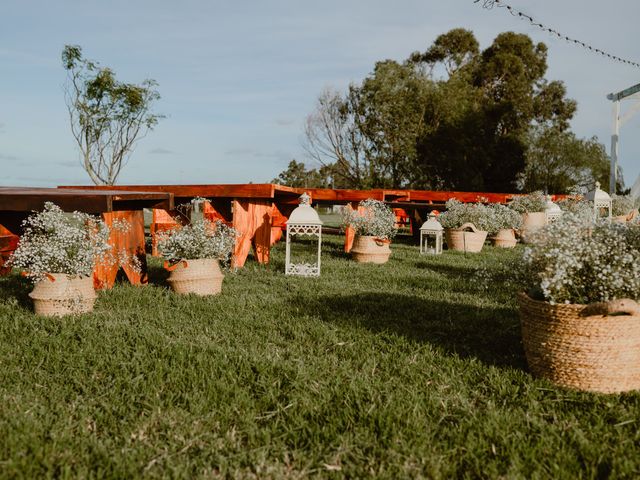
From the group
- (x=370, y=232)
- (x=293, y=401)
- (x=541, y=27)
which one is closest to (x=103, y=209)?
(x=293, y=401)

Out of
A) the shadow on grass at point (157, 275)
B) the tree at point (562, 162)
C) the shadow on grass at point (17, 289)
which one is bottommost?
the shadow on grass at point (17, 289)

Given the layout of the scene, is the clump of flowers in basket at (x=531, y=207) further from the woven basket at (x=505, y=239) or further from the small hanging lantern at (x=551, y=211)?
the woven basket at (x=505, y=239)

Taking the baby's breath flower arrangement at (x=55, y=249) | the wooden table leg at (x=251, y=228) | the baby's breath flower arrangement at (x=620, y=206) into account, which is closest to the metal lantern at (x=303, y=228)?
the wooden table leg at (x=251, y=228)

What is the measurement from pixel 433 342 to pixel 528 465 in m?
1.32

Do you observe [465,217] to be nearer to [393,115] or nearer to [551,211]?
[551,211]

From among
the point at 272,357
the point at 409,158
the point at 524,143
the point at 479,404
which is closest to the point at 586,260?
the point at 479,404

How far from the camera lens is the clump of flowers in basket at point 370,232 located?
6.64 metres

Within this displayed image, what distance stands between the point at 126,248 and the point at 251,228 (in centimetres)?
193

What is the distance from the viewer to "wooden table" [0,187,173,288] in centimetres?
407

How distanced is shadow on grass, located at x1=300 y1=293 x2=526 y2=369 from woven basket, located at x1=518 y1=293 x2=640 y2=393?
1.08ft

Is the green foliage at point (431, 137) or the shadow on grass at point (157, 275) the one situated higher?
the green foliage at point (431, 137)

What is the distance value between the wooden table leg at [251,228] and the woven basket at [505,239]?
14.4 ft

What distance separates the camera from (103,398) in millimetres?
2385

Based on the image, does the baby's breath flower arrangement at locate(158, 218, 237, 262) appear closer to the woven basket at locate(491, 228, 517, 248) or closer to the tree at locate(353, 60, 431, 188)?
the woven basket at locate(491, 228, 517, 248)
